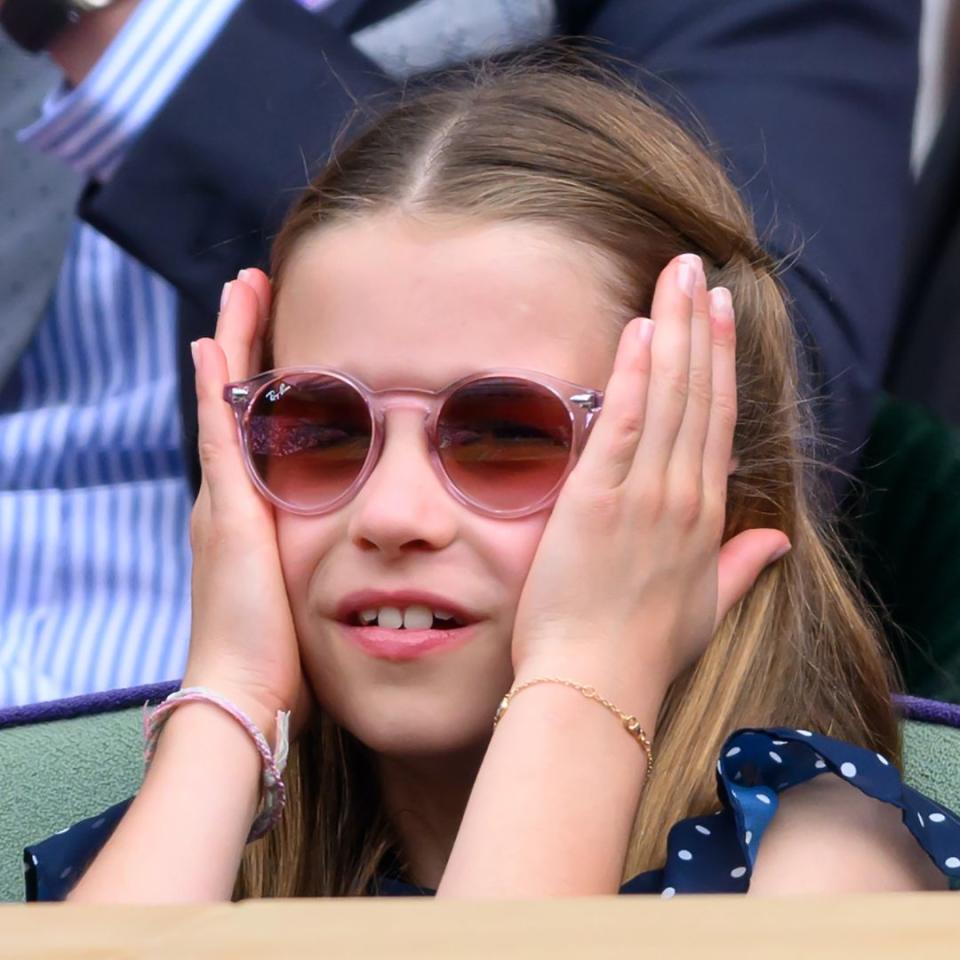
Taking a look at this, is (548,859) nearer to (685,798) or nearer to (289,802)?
(685,798)

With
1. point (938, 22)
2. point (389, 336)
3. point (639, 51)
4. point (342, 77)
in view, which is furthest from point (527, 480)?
point (938, 22)

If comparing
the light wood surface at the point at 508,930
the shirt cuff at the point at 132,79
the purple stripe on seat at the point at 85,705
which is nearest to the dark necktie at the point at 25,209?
the shirt cuff at the point at 132,79

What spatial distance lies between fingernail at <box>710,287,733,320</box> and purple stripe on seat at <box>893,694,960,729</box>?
42cm

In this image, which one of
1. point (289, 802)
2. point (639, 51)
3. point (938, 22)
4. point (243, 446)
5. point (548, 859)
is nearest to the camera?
point (548, 859)

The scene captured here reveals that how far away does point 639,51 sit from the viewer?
1.83 m

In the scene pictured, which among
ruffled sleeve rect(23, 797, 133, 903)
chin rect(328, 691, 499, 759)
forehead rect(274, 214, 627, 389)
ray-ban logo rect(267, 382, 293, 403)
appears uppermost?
forehead rect(274, 214, 627, 389)

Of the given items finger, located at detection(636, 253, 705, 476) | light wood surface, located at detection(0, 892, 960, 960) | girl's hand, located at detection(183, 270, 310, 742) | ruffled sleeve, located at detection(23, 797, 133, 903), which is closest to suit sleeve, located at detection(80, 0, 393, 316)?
girl's hand, located at detection(183, 270, 310, 742)

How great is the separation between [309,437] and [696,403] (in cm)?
31

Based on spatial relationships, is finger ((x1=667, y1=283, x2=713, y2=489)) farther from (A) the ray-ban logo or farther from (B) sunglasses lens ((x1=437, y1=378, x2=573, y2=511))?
(A) the ray-ban logo

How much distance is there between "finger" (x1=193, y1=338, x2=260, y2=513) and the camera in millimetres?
1248

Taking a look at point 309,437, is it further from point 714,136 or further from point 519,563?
point 714,136

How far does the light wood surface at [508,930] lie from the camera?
37 centimetres

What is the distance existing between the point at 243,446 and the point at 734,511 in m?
0.44

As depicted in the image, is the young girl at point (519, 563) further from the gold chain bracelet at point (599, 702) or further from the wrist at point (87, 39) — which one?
the wrist at point (87, 39)
